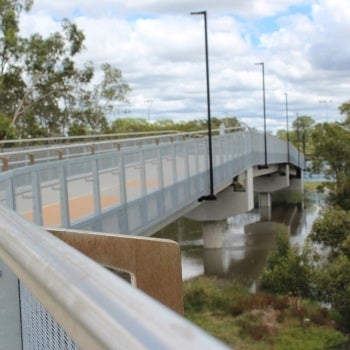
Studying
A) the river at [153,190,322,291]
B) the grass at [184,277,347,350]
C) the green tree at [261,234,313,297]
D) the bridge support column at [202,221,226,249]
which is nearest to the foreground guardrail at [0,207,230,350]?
the grass at [184,277,347,350]

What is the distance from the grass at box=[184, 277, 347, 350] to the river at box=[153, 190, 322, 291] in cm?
492

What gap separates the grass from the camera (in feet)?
69.9

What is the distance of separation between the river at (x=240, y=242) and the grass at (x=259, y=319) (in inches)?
194

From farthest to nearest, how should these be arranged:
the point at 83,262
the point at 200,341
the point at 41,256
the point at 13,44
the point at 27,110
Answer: the point at 27,110
the point at 13,44
the point at 41,256
the point at 83,262
the point at 200,341

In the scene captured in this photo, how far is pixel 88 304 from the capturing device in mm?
1105

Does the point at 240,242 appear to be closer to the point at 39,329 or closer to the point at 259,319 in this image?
the point at 259,319

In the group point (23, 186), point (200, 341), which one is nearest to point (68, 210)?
point (23, 186)

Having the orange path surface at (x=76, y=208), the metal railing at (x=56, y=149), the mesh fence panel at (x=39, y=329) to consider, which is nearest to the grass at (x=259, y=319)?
the metal railing at (x=56, y=149)

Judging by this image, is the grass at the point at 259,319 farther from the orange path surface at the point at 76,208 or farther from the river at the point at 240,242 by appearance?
the orange path surface at the point at 76,208

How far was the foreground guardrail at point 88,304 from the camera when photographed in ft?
3.01

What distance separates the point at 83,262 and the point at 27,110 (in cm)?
4470

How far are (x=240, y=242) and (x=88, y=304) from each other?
44.6 m

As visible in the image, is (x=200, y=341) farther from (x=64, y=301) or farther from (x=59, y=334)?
(x=59, y=334)

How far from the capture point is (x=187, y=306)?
2569 cm
